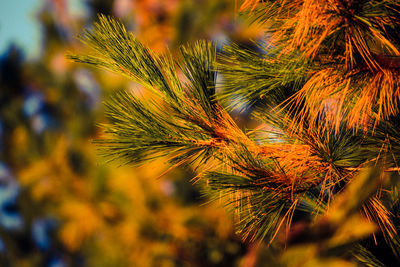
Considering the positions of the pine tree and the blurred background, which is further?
the blurred background

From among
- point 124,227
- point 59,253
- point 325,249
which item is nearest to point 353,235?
point 325,249

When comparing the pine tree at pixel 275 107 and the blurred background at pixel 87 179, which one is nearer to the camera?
the pine tree at pixel 275 107

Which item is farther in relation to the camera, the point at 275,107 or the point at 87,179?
the point at 87,179

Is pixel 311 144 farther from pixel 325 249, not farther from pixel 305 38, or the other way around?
pixel 325 249
